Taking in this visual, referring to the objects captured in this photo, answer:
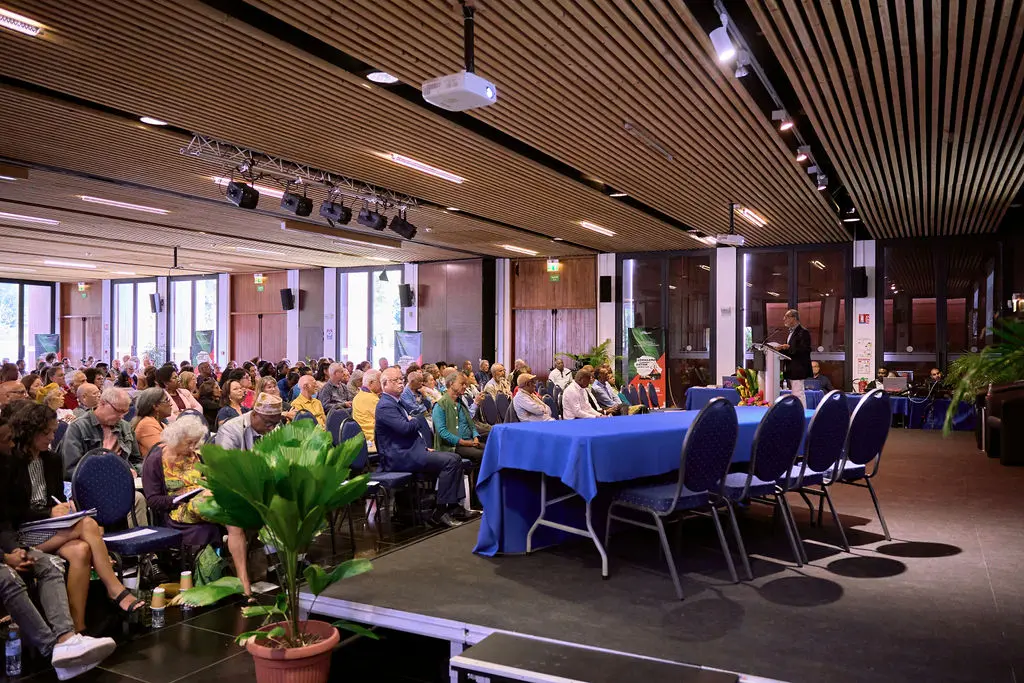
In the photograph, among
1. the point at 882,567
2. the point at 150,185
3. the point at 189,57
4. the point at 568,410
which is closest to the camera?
the point at 882,567

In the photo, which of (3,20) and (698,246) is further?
(698,246)

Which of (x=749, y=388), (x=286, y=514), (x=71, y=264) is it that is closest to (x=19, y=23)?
(x=286, y=514)

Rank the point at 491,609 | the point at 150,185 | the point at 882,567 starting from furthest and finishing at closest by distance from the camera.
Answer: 1. the point at 150,185
2. the point at 882,567
3. the point at 491,609

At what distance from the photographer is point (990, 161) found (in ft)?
26.4

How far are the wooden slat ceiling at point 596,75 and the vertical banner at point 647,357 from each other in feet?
20.6

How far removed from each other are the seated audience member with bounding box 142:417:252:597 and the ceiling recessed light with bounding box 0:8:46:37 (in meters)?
2.55

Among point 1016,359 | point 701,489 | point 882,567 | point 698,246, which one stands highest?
point 698,246

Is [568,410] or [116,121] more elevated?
[116,121]

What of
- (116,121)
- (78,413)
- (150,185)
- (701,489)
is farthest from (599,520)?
(150,185)

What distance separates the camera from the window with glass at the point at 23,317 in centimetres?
2223

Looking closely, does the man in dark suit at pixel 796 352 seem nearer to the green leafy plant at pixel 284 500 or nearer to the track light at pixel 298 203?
the green leafy plant at pixel 284 500

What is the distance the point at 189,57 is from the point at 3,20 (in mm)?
1051

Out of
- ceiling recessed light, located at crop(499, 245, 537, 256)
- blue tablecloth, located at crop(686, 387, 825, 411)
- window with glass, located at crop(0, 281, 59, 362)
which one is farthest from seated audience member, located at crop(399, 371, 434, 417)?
window with glass, located at crop(0, 281, 59, 362)

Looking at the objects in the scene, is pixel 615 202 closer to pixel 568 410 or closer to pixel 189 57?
pixel 568 410
